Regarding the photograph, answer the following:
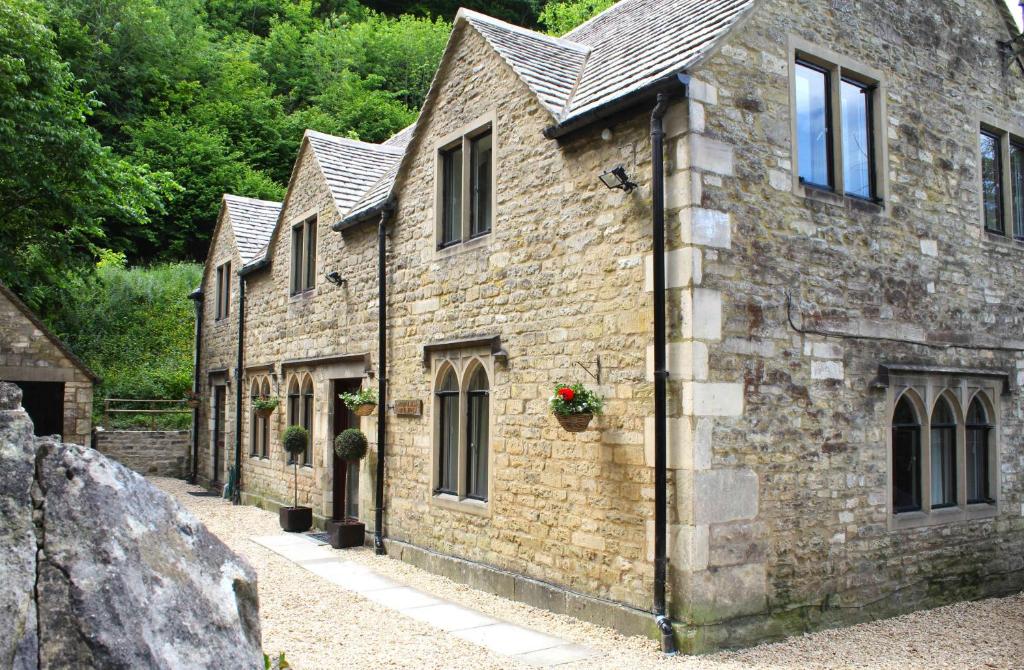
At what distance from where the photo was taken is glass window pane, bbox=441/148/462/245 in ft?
34.9

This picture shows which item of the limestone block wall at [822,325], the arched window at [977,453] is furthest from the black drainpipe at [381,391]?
the arched window at [977,453]

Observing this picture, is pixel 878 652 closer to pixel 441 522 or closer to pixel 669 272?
pixel 669 272

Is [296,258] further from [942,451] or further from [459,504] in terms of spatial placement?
[942,451]

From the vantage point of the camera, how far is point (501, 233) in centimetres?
945

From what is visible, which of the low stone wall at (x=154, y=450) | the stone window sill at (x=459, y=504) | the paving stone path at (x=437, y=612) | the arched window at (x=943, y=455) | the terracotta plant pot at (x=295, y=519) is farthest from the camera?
the low stone wall at (x=154, y=450)

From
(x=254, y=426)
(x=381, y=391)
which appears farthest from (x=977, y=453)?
(x=254, y=426)

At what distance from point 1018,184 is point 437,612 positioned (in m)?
9.19

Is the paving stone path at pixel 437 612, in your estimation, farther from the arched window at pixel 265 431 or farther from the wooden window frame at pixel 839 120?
the wooden window frame at pixel 839 120

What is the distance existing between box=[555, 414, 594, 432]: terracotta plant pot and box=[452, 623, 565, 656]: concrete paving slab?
1.86 meters

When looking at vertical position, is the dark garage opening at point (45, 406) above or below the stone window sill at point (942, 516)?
above

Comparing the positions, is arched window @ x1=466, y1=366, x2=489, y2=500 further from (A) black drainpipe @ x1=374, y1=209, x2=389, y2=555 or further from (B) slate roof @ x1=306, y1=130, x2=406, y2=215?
(B) slate roof @ x1=306, y1=130, x2=406, y2=215

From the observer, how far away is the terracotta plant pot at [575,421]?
7.39 metres

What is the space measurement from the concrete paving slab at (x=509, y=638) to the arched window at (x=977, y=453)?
5.64 m

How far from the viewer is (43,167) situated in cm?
1662
